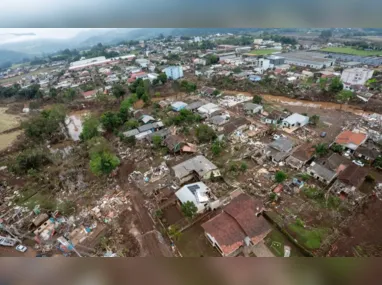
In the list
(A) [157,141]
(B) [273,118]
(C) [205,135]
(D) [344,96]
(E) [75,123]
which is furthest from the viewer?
(E) [75,123]

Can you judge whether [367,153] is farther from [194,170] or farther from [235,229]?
[194,170]

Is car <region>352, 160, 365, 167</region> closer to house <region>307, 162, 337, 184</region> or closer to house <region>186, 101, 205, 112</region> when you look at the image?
house <region>307, 162, 337, 184</region>

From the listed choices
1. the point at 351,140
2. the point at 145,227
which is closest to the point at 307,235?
the point at 145,227

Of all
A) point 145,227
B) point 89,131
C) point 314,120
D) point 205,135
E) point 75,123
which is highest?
point 89,131

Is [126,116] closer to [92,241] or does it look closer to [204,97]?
[204,97]

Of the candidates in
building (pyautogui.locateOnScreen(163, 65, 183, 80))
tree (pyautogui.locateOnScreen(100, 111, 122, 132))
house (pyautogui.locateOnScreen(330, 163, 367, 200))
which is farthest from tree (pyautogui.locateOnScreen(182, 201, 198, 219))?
building (pyautogui.locateOnScreen(163, 65, 183, 80))
